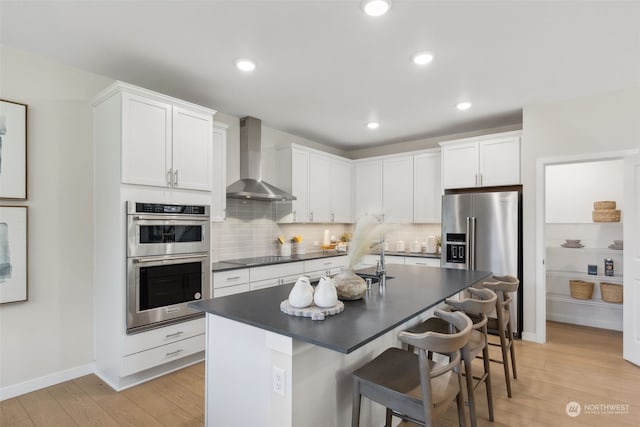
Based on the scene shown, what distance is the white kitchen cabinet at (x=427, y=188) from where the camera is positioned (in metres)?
4.96

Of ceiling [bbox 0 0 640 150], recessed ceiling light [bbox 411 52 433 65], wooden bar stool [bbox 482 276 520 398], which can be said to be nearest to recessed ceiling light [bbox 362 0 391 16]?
ceiling [bbox 0 0 640 150]

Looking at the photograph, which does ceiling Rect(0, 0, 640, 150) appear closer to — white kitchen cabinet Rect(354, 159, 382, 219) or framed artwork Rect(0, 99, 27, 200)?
framed artwork Rect(0, 99, 27, 200)

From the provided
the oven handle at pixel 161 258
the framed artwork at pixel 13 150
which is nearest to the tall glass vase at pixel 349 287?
the oven handle at pixel 161 258

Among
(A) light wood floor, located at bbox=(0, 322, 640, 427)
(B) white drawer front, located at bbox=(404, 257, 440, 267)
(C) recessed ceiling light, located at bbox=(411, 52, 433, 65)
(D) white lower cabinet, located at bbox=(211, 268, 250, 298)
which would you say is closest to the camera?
(A) light wood floor, located at bbox=(0, 322, 640, 427)

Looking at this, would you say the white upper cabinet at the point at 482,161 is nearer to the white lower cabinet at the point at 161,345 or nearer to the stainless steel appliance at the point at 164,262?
the stainless steel appliance at the point at 164,262

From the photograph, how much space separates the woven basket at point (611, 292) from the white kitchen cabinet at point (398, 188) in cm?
257

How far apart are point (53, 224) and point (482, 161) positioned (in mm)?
4715

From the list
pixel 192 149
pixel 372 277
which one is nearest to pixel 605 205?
pixel 372 277

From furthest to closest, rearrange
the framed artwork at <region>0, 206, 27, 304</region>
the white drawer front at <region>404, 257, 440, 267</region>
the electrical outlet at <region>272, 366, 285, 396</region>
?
1. the white drawer front at <region>404, 257, 440, 267</region>
2. the framed artwork at <region>0, 206, 27, 304</region>
3. the electrical outlet at <region>272, 366, 285, 396</region>

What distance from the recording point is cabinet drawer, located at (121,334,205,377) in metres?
2.69

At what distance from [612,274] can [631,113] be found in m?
2.11

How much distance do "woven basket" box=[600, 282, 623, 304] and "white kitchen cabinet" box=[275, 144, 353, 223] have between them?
364 cm

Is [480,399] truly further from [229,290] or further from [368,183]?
[368,183]

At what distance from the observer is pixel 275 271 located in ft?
13.1
